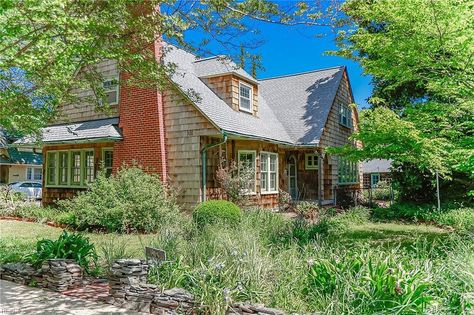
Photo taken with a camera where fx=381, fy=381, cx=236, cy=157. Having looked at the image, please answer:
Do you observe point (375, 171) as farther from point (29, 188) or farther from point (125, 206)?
point (125, 206)

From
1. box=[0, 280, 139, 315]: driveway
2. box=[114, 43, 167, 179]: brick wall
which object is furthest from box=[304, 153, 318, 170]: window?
box=[0, 280, 139, 315]: driveway

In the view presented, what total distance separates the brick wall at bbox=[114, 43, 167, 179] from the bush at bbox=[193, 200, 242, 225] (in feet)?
11.0

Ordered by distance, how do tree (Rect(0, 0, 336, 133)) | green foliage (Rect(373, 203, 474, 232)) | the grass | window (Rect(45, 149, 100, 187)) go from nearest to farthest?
the grass < tree (Rect(0, 0, 336, 133)) < green foliage (Rect(373, 203, 474, 232)) < window (Rect(45, 149, 100, 187))

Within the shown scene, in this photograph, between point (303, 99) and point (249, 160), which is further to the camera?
point (303, 99)

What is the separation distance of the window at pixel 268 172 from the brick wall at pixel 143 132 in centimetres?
463

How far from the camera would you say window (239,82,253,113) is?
55.7 ft

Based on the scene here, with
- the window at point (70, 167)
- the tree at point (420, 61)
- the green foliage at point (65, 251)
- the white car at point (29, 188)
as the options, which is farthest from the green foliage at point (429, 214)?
the white car at point (29, 188)

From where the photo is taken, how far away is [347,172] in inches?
912

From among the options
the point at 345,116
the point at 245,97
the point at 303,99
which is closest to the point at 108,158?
the point at 245,97

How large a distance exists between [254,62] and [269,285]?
179 inches

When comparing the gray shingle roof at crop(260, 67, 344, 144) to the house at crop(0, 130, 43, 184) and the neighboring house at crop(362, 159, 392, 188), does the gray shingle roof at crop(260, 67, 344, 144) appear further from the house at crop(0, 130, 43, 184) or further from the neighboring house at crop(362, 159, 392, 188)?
the house at crop(0, 130, 43, 184)

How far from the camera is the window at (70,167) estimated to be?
16922 millimetres

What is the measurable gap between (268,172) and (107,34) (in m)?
12.0

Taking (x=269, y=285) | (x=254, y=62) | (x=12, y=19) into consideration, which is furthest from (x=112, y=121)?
(x=269, y=285)
